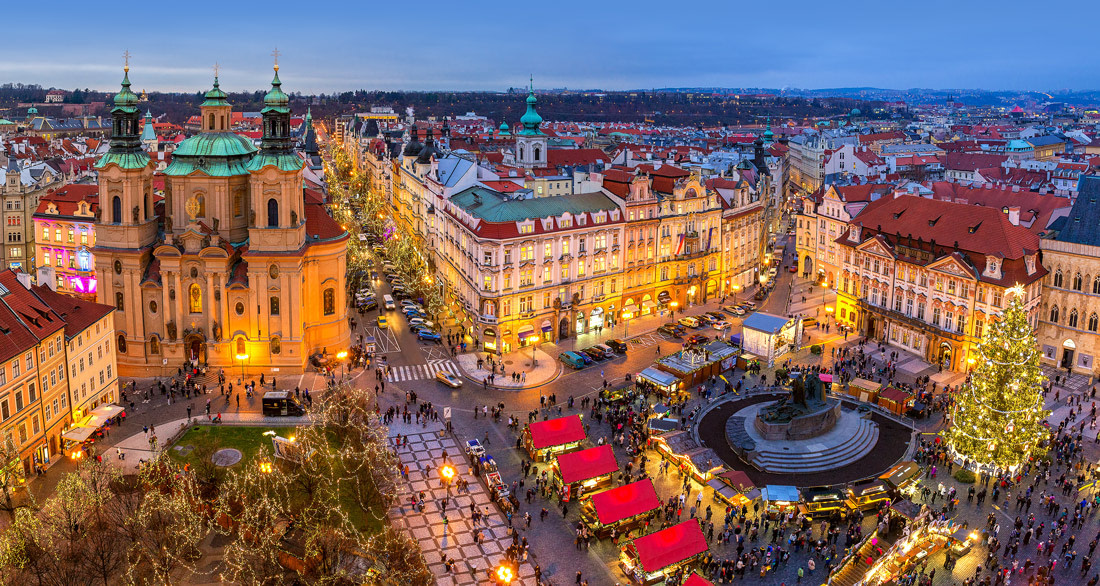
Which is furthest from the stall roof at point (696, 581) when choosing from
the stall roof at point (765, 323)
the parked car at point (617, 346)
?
the parked car at point (617, 346)

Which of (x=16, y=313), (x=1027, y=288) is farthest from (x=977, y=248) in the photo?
(x=16, y=313)

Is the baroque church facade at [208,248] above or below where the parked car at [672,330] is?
above

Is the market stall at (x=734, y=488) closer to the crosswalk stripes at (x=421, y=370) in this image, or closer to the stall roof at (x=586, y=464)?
the stall roof at (x=586, y=464)

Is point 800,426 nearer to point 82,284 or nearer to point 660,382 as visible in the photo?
point 660,382

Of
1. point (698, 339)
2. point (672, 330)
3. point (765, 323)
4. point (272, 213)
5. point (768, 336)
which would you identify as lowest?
point (698, 339)

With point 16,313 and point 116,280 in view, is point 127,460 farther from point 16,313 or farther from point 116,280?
point 116,280

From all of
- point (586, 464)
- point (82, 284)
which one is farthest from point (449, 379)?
point (82, 284)

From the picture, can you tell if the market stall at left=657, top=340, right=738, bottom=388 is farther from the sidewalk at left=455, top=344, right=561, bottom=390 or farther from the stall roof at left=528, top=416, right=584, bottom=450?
the stall roof at left=528, top=416, right=584, bottom=450
